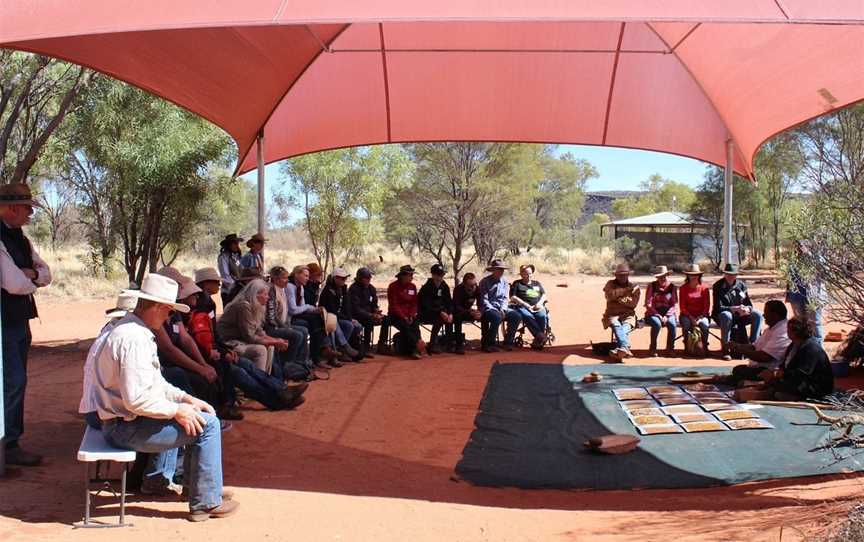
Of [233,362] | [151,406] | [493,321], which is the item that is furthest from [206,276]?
[493,321]

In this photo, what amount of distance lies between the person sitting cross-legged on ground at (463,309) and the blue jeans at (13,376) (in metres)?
6.40

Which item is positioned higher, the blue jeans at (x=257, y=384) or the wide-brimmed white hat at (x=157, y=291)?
the wide-brimmed white hat at (x=157, y=291)

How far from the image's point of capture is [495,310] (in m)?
11.1

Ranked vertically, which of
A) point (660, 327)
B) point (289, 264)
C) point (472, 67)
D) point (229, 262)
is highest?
point (472, 67)

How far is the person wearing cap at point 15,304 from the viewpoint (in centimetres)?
516

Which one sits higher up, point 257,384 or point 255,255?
point 255,255

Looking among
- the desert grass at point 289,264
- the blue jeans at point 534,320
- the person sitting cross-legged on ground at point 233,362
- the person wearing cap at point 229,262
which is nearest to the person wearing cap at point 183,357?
the person sitting cross-legged on ground at point 233,362

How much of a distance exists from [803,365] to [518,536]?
3.96 meters

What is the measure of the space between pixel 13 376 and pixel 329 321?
4.66 m

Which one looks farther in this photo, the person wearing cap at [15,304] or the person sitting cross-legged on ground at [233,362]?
the person sitting cross-legged on ground at [233,362]

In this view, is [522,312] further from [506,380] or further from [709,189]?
[709,189]

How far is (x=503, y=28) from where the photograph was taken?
860 cm

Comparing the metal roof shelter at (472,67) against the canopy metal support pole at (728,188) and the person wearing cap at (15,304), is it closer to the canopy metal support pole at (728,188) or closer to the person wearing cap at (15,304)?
the canopy metal support pole at (728,188)

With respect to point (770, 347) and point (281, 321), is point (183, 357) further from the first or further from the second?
point (770, 347)
